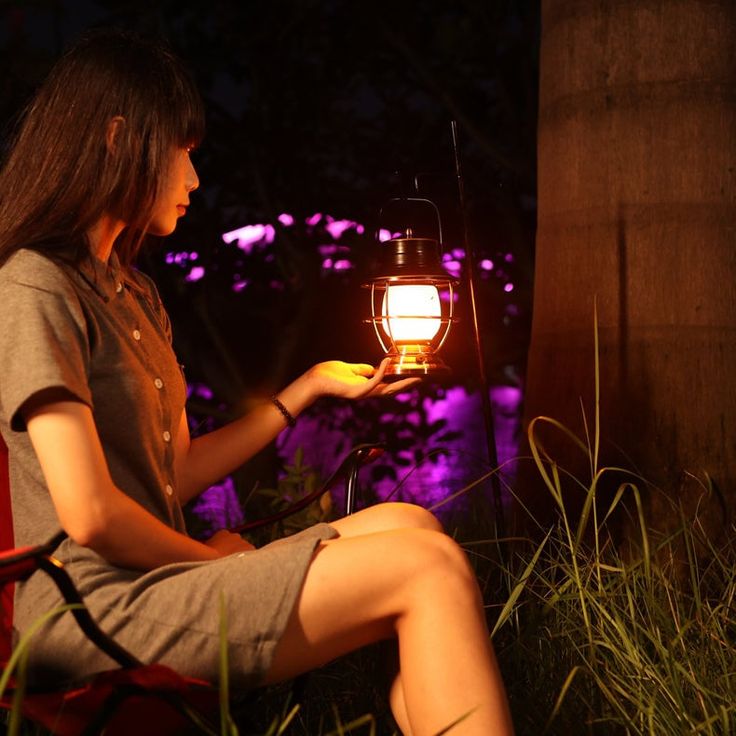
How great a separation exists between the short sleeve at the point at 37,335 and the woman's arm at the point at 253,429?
59 cm

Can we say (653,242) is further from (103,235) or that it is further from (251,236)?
(251,236)

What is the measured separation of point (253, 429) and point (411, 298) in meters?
0.49

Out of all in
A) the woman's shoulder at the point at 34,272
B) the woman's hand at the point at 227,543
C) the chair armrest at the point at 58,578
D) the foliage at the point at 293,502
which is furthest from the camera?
the foliage at the point at 293,502

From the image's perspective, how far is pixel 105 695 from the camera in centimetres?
175

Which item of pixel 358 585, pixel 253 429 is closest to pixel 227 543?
pixel 253 429

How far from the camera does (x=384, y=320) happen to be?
2.73 m

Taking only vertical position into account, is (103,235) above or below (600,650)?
above

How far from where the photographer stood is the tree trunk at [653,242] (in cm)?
293

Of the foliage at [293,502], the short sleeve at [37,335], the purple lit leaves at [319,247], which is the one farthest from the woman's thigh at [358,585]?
the purple lit leaves at [319,247]

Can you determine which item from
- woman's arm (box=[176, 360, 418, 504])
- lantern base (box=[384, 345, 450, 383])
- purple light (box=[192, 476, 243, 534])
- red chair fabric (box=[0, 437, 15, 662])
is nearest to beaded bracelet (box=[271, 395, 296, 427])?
woman's arm (box=[176, 360, 418, 504])

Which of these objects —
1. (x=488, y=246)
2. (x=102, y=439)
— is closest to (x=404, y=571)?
(x=102, y=439)

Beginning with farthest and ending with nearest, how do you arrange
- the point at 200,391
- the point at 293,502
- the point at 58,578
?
1. the point at 200,391
2. the point at 293,502
3. the point at 58,578

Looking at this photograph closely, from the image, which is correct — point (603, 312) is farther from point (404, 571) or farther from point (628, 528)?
point (404, 571)

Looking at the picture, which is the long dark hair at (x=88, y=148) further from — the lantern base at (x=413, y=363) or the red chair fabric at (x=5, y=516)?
the lantern base at (x=413, y=363)
